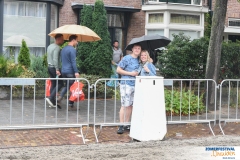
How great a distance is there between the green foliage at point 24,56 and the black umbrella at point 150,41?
6.34 metres

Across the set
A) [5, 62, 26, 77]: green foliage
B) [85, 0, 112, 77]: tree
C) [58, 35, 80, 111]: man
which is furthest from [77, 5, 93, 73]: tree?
[58, 35, 80, 111]: man

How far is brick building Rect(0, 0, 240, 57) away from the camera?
16.2 m

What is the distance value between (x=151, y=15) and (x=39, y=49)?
5.33 m

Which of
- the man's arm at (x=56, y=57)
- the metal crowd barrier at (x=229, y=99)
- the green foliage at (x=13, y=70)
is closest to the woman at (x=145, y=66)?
the metal crowd barrier at (x=229, y=99)

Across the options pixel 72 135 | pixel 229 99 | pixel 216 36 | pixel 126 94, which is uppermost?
pixel 216 36

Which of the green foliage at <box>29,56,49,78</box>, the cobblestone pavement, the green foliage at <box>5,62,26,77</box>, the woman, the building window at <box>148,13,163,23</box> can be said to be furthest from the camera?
the building window at <box>148,13,163,23</box>

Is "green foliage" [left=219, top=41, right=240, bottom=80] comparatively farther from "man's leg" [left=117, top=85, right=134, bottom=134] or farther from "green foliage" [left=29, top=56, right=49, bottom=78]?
"man's leg" [left=117, top=85, right=134, bottom=134]

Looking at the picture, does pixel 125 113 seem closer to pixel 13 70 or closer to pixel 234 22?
pixel 13 70

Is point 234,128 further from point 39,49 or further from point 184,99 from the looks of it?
point 39,49

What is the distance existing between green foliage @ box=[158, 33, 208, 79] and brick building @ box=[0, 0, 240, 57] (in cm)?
271

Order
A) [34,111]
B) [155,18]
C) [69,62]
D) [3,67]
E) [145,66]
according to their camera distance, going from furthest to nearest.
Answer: [155,18], [3,67], [69,62], [145,66], [34,111]

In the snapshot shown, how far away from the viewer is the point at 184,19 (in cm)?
1872

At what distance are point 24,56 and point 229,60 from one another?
7.50 metres

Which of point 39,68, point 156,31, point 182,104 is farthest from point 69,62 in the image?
point 156,31
